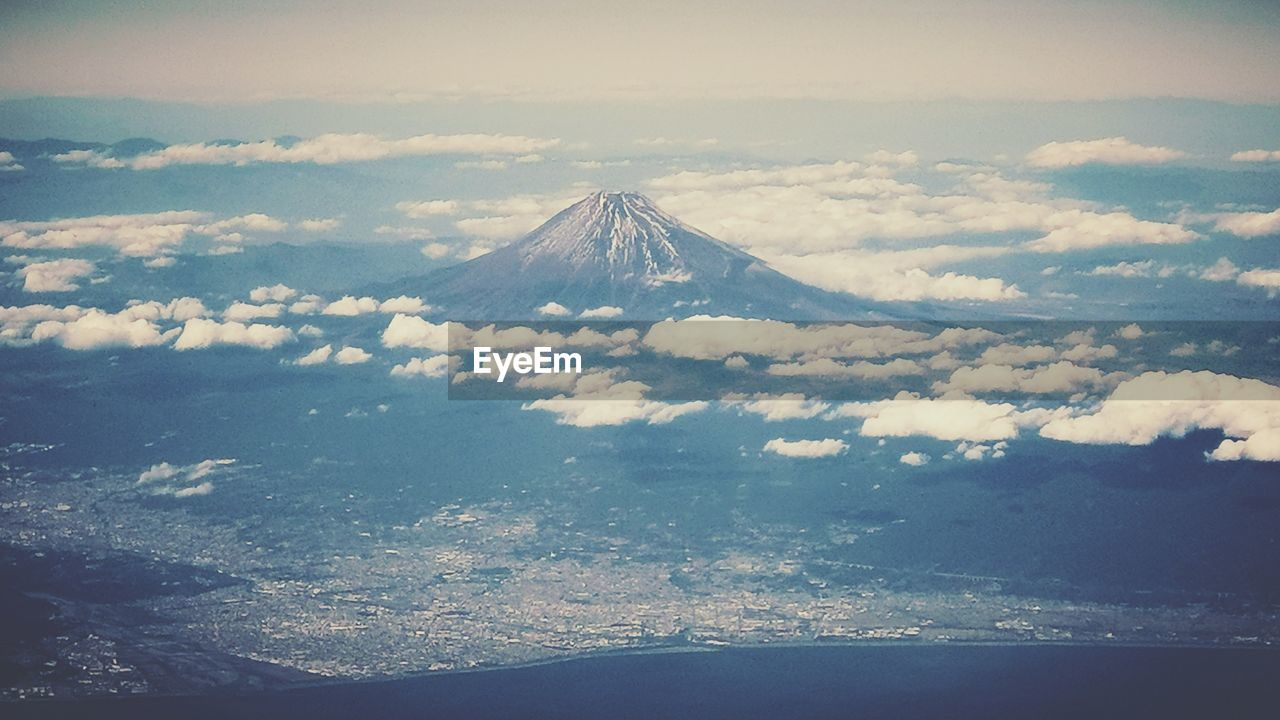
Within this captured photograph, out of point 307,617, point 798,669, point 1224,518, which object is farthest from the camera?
point 1224,518

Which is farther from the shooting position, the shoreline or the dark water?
the shoreline

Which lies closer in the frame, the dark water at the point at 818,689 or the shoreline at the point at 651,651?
the dark water at the point at 818,689

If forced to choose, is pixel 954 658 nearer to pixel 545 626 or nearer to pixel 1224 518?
pixel 545 626

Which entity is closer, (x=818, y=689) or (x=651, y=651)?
(x=818, y=689)

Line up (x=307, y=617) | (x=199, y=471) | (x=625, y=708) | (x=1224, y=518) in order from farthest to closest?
(x=199, y=471) < (x=1224, y=518) < (x=307, y=617) < (x=625, y=708)

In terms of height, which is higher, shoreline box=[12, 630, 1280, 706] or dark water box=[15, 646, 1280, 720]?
shoreline box=[12, 630, 1280, 706]

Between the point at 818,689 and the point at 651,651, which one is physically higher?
the point at 651,651

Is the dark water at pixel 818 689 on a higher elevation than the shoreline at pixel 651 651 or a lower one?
A: lower

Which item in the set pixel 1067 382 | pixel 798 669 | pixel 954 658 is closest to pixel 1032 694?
pixel 954 658
